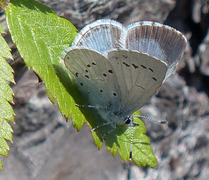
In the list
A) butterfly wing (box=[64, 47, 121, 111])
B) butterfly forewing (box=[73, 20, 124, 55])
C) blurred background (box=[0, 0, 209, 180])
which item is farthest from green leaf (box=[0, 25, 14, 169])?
blurred background (box=[0, 0, 209, 180])

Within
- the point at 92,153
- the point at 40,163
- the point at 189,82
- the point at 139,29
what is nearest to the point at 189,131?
the point at 189,82

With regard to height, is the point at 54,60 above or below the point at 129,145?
above

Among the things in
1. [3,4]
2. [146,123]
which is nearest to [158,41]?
[3,4]

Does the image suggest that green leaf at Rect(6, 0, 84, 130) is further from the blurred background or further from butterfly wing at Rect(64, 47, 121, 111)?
the blurred background

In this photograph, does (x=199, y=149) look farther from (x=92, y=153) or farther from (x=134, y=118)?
(x=134, y=118)

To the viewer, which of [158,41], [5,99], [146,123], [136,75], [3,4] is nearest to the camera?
[5,99]

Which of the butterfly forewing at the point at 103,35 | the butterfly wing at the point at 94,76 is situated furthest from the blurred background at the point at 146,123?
the butterfly wing at the point at 94,76

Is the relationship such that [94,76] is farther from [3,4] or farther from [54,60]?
[3,4]

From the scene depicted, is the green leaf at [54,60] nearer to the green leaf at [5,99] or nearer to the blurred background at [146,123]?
the green leaf at [5,99]
